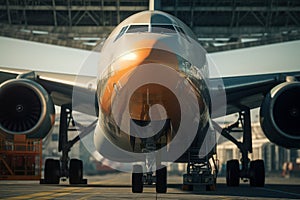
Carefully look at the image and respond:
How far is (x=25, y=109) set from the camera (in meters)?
19.5

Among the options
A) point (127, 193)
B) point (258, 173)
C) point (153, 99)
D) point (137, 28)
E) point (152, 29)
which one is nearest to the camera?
point (153, 99)

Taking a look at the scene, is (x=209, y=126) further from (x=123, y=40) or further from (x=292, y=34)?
(x=292, y=34)

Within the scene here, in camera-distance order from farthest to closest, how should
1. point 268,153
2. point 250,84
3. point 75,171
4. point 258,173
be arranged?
point 268,153 → point 75,171 → point 258,173 → point 250,84

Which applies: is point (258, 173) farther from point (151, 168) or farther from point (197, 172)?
point (151, 168)

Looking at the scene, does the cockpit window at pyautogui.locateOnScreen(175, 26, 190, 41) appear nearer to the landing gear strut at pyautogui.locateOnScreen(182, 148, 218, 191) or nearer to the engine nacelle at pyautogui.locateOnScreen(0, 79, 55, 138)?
the landing gear strut at pyautogui.locateOnScreen(182, 148, 218, 191)

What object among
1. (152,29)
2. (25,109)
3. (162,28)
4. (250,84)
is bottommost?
(25,109)

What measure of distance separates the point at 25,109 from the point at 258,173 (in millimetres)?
9315

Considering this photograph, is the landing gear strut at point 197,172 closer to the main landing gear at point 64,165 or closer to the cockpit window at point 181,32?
the cockpit window at point 181,32

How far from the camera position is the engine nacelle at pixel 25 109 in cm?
1912

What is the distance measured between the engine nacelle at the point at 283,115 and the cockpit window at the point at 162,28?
14.1ft

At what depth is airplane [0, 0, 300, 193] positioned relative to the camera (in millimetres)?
14961

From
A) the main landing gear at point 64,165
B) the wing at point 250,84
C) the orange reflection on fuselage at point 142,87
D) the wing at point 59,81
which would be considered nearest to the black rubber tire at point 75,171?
the main landing gear at point 64,165

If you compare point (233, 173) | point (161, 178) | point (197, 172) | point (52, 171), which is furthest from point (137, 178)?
point (233, 173)

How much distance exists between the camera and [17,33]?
35.3 metres
